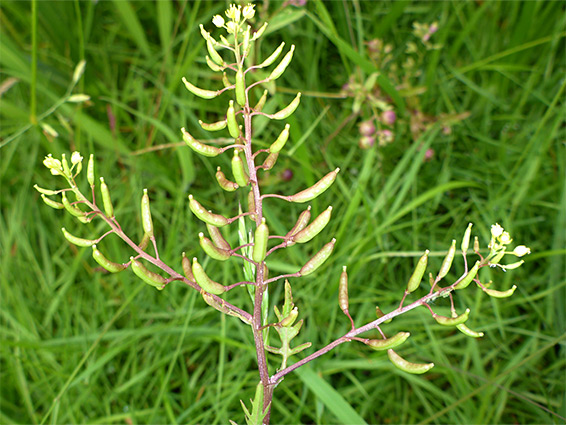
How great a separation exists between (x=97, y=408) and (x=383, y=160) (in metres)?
1.61

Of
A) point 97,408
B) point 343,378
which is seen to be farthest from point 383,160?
point 97,408

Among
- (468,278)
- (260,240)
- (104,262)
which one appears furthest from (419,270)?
(104,262)

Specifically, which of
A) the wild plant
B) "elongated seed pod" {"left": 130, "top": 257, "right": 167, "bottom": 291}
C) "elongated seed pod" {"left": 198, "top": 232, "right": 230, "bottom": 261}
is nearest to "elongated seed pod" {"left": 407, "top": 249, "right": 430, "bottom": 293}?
the wild plant

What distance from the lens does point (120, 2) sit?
2258 millimetres

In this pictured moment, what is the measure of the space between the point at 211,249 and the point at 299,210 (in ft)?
4.61

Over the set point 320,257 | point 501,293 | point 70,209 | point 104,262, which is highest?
point 70,209

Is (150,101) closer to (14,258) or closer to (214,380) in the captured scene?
(14,258)

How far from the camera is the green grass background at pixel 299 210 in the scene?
1.90 metres

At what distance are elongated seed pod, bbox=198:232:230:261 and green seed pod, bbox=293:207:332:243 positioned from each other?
0.14 metres

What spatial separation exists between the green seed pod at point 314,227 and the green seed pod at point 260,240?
0.34ft

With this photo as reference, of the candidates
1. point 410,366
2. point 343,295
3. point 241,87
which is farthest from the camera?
point 343,295

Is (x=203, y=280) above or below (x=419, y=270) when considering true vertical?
above

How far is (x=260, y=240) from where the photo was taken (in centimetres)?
87

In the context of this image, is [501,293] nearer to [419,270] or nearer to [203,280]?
[419,270]
